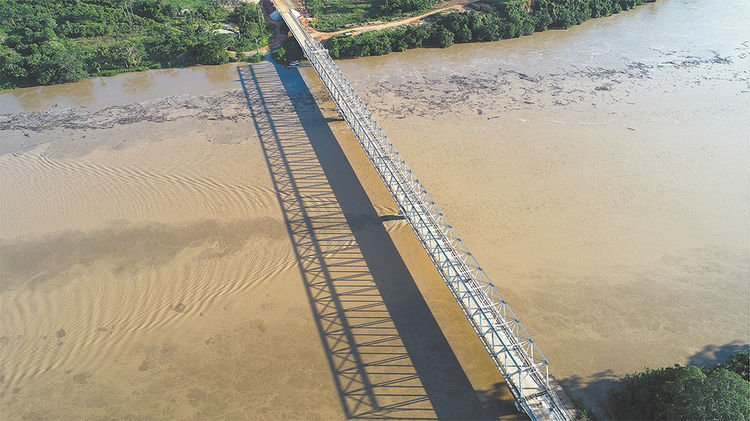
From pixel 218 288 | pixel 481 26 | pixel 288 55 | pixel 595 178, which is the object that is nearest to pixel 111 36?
pixel 288 55

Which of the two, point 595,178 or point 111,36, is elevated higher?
point 111,36

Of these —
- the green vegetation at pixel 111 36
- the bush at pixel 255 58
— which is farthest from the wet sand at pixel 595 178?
the green vegetation at pixel 111 36

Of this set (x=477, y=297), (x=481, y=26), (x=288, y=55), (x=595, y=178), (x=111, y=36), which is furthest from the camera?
(x=111, y=36)

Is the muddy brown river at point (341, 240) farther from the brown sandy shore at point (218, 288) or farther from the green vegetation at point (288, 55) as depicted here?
the green vegetation at point (288, 55)

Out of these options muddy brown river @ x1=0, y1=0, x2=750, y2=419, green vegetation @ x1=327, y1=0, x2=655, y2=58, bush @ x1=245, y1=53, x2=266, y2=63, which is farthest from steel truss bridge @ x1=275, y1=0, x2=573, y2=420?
bush @ x1=245, y1=53, x2=266, y2=63

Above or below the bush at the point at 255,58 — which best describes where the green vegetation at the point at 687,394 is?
below

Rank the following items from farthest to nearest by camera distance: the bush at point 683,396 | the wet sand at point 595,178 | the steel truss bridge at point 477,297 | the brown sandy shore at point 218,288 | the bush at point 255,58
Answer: the bush at point 255,58, the wet sand at point 595,178, the brown sandy shore at point 218,288, the steel truss bridge at point 477,297, the bush at point 683,396

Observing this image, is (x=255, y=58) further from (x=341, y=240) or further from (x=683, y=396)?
(x=683, y=396)

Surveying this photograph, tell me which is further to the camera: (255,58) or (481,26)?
(481,26)
